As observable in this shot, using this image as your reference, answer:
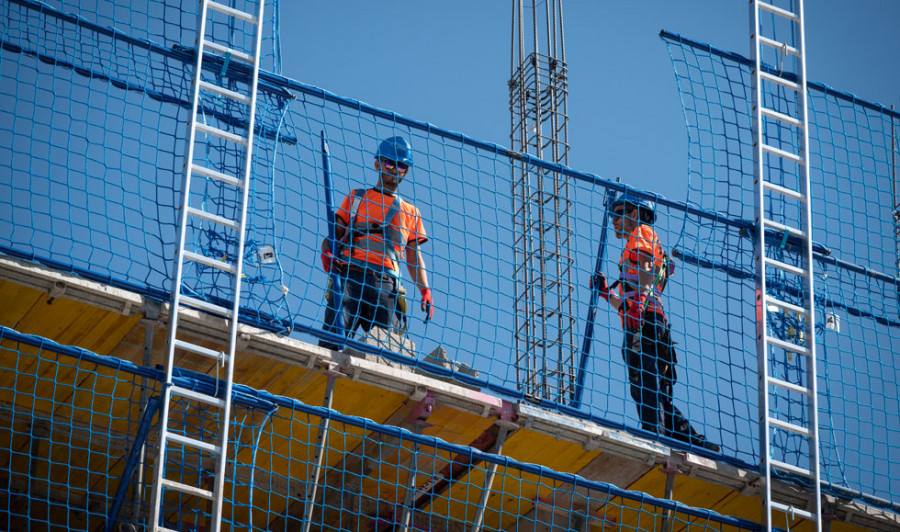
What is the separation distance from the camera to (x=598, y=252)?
10570 millimetres

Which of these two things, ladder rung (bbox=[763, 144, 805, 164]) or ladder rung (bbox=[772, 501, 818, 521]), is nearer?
ladder rung (bbox=[772, 501, 818, 521])

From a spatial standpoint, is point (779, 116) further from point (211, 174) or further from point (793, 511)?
point (211, 174)

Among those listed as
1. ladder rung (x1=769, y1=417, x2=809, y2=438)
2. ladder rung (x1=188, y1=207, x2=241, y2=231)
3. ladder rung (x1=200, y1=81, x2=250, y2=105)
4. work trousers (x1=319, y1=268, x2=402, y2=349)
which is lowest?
ladder rung (x1=769, y1=417, x2=809, y2=438)

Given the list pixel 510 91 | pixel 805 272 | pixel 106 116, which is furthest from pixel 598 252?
pixel 510 91

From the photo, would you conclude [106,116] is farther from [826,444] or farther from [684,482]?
[826,444]

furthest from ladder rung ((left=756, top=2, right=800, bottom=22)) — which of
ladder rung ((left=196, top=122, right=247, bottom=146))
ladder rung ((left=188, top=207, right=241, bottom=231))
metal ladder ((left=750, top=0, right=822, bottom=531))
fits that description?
ladder rung ((left=188, top=207, right=241, bottom=231))

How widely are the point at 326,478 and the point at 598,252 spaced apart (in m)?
2.54

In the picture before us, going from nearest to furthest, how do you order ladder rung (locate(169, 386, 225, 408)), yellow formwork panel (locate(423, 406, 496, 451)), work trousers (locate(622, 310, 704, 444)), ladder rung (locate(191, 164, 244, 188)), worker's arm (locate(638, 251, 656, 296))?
1. ladder rung (locate(169, 386, 225, 408))
2. ladder rung (locate(191, 164, 244, 188))
3. yellow formwork panel (locate(423, 406, 496, 451))
4. work trousers (locate(622, 310, 704, 444))
5. worker's arm (locate(638, 251, 656, 296))

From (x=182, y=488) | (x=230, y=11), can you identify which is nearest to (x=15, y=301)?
(x=182, y=488)

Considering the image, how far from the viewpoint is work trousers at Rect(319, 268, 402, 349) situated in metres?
10.1

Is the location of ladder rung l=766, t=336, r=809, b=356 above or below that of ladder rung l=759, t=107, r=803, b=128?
below

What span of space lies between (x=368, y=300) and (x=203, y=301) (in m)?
1.94

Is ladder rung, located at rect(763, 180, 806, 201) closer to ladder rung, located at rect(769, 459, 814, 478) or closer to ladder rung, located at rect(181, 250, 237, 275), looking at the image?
ladder rung, located at rect(769, 459, 814, 478)

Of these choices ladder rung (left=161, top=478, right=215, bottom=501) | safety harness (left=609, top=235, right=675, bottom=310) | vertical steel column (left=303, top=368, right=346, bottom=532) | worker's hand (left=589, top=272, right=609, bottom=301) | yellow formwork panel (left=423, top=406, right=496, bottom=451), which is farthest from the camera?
safety harness (left=609, top=235, right=675, bottom=310)
